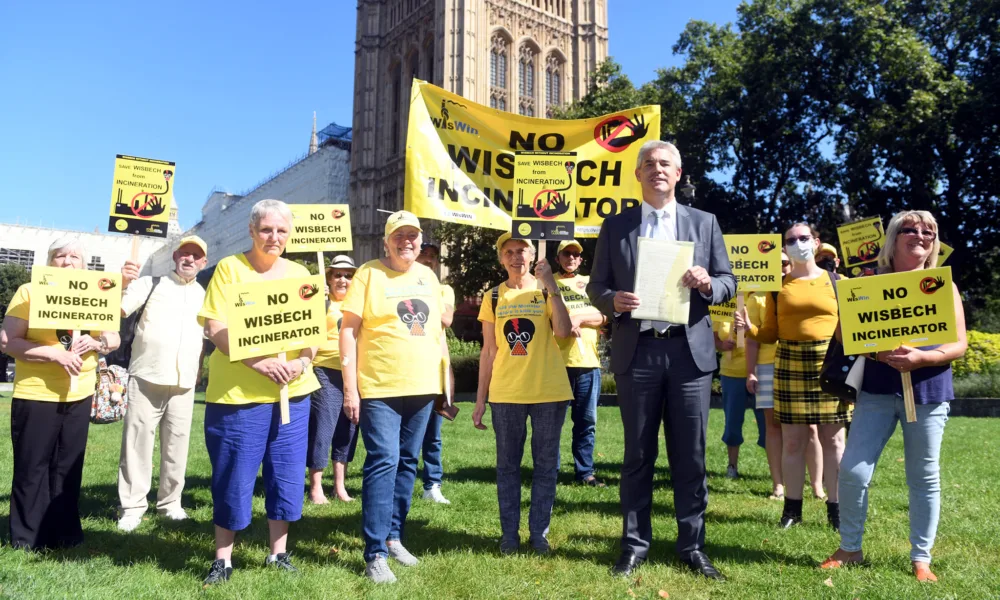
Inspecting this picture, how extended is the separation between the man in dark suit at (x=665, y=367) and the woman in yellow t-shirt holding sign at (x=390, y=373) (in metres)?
1.08

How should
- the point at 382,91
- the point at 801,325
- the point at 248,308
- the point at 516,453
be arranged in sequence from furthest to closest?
1. the point at 382,91
2. the point at 801,325
3. the point at 516,453
4. the point at 248,308

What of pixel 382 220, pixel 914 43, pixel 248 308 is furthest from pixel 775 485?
pixel 382 220

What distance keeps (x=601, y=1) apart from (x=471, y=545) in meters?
73.9

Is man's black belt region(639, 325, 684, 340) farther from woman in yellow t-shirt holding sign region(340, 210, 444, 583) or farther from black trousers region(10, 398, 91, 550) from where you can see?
black trousers region(10, 398, 91, 550)

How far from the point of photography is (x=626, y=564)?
417cm

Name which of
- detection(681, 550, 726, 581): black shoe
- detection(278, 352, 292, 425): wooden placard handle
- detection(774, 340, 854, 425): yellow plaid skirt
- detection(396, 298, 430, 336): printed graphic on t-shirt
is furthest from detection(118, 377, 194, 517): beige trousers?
detection(774, 340, 854, 425): yellow plaid skirt

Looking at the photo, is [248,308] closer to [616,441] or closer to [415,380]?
[415,380]

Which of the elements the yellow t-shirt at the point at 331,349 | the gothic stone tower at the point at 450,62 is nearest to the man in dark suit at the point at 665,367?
the yellow t-shirt at the point at 331,349

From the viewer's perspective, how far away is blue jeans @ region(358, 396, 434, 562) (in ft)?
13.8

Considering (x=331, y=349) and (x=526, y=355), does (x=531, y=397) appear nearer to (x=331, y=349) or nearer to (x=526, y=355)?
(x=526, y=355)

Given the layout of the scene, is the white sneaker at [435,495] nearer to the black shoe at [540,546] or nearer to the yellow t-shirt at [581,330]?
the yellow t-shirt at [581,330]

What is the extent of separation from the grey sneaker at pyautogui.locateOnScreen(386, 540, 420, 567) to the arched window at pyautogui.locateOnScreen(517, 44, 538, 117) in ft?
214

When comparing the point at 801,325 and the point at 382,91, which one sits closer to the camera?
the point at 801,325

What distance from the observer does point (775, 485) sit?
20.9 feet
